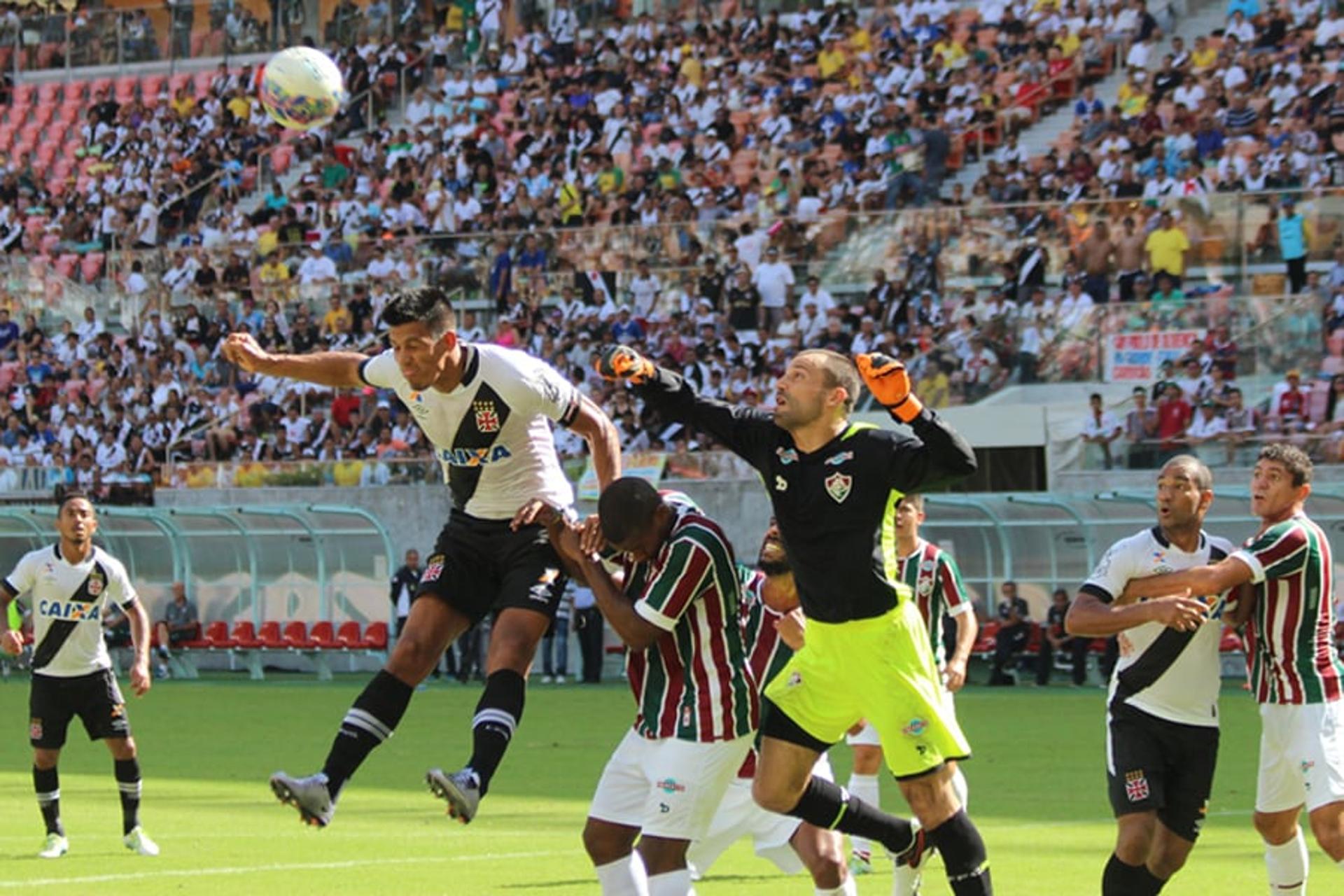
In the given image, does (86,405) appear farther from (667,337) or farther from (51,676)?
(51,676)

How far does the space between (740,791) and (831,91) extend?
2612 cm

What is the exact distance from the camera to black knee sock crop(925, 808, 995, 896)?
8508 mm

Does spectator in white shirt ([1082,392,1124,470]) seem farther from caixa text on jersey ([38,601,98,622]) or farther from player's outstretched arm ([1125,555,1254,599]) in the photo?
player's outstretched arm ([1125,555,1254,599])

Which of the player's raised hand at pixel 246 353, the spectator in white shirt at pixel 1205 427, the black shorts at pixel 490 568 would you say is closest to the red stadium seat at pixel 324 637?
the spectator in white shirt at pixel 1205 427

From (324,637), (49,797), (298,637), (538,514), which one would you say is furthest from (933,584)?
(298,637)

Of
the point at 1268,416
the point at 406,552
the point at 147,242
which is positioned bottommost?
the point at 406,552

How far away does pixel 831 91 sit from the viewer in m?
35.4

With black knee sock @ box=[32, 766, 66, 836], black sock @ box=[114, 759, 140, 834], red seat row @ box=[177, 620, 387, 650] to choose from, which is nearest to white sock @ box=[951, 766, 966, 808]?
black sock @ box=[114, 759, 140, 834]

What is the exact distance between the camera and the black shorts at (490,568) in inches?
365

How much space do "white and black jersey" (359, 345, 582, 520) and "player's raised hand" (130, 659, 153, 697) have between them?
4.87 m

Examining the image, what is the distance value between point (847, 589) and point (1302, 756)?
2.30 metres

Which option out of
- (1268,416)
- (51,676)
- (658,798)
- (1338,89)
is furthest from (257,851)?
(1338,89)

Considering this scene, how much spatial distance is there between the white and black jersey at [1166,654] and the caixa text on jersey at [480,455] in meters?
2.57

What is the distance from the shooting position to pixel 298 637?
3127 centimetres
